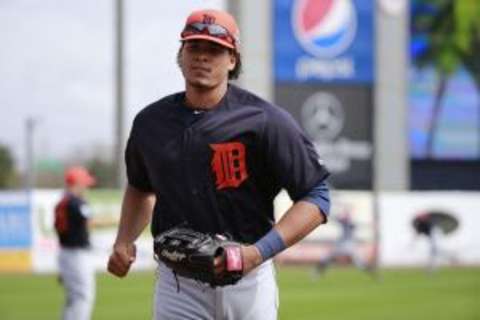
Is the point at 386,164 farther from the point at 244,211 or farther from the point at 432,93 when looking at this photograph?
the point at 244,211

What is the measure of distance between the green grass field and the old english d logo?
433 inches

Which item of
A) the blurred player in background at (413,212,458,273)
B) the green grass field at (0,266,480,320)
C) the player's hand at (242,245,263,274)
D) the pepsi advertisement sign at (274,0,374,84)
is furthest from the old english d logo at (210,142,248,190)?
the pepsi advertisement sign at (274,0,374,84)

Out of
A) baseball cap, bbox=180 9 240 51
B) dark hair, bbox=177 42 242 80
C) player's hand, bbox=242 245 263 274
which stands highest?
baseball cap, bbox=180 9 240 51

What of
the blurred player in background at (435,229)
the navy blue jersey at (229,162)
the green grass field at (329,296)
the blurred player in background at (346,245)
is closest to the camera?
the navy blue jersey at (229,162)

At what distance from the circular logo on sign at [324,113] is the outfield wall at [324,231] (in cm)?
635

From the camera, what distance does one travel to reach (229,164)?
493 cm

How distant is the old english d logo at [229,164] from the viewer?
4.92m

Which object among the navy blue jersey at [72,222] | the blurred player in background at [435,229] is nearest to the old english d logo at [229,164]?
the navy blue jersey at [72,222]

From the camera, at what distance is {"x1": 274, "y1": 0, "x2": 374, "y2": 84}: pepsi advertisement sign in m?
35.8

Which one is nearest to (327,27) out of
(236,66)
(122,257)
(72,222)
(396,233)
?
(396,233)

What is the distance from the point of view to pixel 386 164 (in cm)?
4197

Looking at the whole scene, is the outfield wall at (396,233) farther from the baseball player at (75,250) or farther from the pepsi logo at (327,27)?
the baseball player at (75,250)

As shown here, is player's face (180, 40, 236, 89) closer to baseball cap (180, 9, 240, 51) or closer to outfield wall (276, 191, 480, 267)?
baseball cap (180, 9, 240, 51)

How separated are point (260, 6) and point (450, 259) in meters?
13.3
